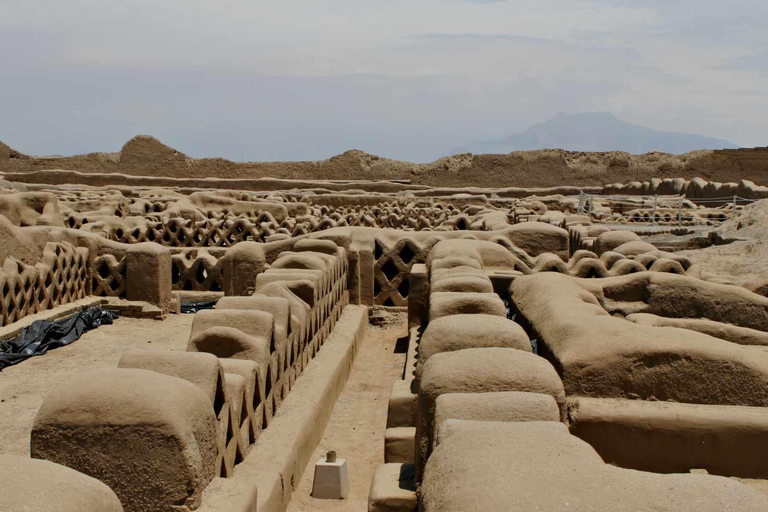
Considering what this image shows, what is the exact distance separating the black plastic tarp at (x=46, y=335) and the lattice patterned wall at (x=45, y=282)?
0.41m

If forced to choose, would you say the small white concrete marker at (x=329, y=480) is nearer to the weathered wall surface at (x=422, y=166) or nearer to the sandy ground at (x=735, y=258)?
the sandy ground at (x=735, y=258)

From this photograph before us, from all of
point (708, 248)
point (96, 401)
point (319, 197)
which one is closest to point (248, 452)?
point (96, 401)

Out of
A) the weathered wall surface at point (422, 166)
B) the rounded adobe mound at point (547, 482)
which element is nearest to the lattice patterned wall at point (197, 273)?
the rounded adobe mound at point (547, 482)

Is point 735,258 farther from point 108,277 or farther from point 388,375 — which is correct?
→ point 108,277

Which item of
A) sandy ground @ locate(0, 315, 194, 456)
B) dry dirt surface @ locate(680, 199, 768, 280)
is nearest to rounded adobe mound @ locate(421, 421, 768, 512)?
sandy ground @ locate(0, 315, 194, 456)

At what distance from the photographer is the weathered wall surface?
113 feet

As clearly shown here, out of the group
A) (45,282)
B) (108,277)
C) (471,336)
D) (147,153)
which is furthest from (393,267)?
(147,153)

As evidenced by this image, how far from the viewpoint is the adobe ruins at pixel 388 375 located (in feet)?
8.46

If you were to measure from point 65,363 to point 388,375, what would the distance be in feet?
11.9

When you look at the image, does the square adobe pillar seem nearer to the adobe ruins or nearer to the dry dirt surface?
the adobe ruins

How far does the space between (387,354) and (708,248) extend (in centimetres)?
638

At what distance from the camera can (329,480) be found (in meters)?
5.23

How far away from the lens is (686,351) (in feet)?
12.9

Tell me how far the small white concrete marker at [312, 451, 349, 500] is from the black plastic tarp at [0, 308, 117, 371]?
4.63m
